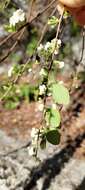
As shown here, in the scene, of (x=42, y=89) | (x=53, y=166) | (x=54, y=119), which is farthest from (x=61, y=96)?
(x=53, y=166)

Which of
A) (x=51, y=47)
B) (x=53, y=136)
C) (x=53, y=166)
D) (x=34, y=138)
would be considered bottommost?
(x=53, y=166)

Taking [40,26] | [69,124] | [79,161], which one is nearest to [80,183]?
[79,161]

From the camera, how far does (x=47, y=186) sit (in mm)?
3383

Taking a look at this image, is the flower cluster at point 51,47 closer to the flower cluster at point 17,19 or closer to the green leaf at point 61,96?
the flower cluster at point 17,19

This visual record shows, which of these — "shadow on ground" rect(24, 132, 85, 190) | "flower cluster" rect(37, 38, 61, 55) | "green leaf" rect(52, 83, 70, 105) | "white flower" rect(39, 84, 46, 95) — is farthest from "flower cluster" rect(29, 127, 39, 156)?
"shadow on ground" rect(24, 132, 85, 190)

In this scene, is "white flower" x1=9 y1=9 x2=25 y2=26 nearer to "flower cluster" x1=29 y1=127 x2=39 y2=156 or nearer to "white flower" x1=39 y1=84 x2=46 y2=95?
"white flower" x1=39 y1=84 x2=46 y2=95

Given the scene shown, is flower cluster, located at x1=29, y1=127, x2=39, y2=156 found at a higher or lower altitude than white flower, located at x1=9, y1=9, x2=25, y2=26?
lower

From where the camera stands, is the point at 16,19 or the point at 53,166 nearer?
the point at 16,19

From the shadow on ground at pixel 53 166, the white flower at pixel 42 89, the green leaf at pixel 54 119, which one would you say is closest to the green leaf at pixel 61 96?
the green leaf at pixel 54 119

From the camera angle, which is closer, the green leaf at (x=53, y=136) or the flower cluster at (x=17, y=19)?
the green leaf at (x=53, y=136)

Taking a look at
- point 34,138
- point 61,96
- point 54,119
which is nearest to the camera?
point 61,96

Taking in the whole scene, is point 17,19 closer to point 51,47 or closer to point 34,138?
point 51,47

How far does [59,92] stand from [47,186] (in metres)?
2.42

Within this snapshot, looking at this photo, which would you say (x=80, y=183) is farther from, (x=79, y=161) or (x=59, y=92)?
(x=59, y=92)
